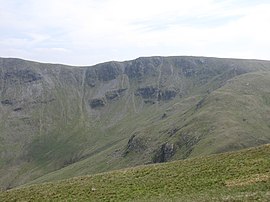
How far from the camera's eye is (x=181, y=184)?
3928cm

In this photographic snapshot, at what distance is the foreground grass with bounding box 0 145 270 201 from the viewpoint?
33.6 meters

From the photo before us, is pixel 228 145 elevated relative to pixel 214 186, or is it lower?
lower

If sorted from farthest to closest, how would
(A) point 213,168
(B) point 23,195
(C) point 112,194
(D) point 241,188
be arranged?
(B) point 23,195, (A) point 213,168, (C) point 112,194, (D) point 241,188

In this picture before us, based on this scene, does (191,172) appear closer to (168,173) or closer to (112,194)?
(168,173)

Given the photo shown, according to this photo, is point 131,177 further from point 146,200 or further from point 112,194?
point 146,200

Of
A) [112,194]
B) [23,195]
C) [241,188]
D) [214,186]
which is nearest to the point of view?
[241,188]

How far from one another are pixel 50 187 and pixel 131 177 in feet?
33.1

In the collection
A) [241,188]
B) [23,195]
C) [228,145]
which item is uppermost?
[241,188]

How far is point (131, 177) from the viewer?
4597cm

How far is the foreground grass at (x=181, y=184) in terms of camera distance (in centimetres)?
3359

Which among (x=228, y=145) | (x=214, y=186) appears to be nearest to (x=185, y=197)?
(x=214, y=186)

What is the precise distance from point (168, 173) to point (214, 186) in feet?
30.7

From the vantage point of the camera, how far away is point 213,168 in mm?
42406

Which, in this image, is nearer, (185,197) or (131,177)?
(185,197)
